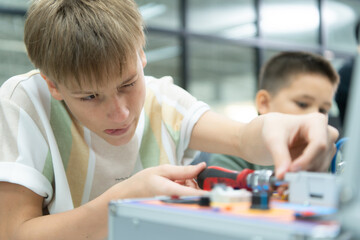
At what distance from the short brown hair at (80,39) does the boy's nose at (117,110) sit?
42mm

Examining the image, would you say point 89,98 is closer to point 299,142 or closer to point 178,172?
point 178,172

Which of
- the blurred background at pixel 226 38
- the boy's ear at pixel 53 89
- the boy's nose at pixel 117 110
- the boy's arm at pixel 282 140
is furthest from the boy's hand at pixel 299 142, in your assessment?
the blurred background at pixel 226 38

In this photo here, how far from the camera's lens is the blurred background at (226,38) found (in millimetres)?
3311

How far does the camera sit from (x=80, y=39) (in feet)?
2.13

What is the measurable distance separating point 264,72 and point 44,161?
1.14 m

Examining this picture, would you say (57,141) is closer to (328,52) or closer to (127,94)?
(127,94)

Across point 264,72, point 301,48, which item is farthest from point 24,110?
point 301,48

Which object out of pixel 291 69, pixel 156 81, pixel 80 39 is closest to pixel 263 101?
pixel 291 69

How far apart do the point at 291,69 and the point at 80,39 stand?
103cm

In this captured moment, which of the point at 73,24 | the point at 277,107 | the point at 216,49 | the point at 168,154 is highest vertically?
the point at 216,49

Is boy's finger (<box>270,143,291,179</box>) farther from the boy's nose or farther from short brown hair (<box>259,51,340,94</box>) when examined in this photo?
short brown hair (<box>259,51,340,94</box>)

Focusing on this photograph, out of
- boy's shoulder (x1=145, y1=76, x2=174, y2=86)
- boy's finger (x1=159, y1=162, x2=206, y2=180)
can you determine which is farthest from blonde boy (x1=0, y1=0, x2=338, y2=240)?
boy's shoulder (x1=145, y1=76, x2=174, y2=86)

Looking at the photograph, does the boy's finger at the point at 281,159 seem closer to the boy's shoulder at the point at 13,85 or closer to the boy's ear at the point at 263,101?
the boy's shoulder at the point at 13,85

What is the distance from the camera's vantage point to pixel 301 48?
4352 millimetres
